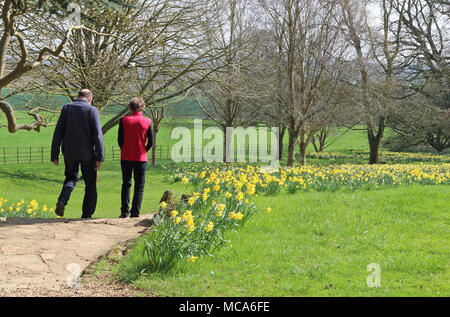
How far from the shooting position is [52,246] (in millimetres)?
4867

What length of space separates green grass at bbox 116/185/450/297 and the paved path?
2.06 feet

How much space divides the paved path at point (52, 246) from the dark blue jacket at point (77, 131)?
1064 millimetres

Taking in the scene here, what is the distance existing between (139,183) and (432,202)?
16.8 ft

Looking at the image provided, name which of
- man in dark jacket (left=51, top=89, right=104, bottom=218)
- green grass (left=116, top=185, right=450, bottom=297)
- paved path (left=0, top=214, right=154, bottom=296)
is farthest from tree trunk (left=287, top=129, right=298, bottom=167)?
man in dark jacket (left=51, top=89, right=104, bottom=218)

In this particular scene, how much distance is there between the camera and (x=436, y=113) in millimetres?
23484

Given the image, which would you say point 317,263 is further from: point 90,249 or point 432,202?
point 432,202

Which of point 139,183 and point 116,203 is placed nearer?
point 139,183

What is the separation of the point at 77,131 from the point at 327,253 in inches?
159

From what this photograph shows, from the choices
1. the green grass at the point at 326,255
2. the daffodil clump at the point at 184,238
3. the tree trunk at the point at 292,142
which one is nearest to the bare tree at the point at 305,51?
the tree trunk at the point at 292,142

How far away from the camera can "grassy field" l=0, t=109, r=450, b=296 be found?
3.83 m

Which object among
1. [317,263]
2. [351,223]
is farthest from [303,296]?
[351,223]

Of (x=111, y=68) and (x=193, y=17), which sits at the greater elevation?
(x=193, y=17)

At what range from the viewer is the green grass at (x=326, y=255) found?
3816 mm

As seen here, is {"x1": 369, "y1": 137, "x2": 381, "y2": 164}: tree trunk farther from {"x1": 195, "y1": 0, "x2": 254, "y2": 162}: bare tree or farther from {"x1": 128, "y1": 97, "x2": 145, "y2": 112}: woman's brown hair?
{"x1": 128, "y1": 97, "x2": 145, "y2": 112}: woman's brown hair
